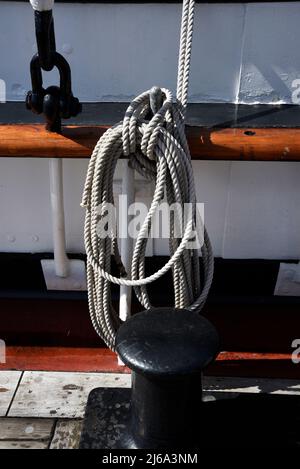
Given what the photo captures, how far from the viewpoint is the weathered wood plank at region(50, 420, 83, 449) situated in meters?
1.91

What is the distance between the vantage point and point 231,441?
1872 millimetres

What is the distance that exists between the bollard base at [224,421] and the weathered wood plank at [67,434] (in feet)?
0.26

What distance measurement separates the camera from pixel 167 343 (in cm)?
160

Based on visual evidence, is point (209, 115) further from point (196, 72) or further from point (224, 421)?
point (224, 421)

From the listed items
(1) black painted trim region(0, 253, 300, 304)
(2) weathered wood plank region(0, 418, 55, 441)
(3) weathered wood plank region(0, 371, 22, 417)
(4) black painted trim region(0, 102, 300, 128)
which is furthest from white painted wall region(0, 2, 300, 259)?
(2) weathered wood plank region(0, 418, 55, 441)

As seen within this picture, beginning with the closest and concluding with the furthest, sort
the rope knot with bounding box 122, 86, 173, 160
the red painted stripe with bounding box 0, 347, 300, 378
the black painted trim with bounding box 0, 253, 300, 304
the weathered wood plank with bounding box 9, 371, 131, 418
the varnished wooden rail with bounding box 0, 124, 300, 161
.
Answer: the rope knot with bounding box 122, 86, 173, 160 → the varnished wooden rail with bounding box 0, 124, 300, 161 → the weathered wood plank with bounding box 9, 371, 131, 418 → the red painted stripe with bounding box 0, 347, 300, 378 → the black painted trim with bounding box 0, 253, 300, 304

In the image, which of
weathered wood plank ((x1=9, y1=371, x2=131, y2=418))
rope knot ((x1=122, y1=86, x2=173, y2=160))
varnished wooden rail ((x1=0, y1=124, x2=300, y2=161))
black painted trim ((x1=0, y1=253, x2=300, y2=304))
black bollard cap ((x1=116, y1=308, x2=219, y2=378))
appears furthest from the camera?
black painted trim ((x1=0, y1=253, x2=300, y2=304))

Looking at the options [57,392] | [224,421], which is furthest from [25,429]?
[224,421]

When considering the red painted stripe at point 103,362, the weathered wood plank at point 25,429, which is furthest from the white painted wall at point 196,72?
the weathered wood plank at point 25,429

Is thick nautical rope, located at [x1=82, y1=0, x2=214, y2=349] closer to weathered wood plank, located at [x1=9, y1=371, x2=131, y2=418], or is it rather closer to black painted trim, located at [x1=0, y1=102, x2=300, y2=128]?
black painted trim, located at [x1=0, y1=102, x2=300, y2=128]

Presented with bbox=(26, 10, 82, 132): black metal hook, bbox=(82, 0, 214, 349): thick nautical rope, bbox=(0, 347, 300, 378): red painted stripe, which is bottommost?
bbox=(0, 347, 300, 378): red painted stripe

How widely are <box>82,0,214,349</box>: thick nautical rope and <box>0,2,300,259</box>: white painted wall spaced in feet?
1.11

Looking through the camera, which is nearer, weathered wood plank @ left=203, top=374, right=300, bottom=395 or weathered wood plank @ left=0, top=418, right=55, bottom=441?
weathered wood plank @ left=0, top=418, right=55, bottom=441

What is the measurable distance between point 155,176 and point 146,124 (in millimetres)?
190
